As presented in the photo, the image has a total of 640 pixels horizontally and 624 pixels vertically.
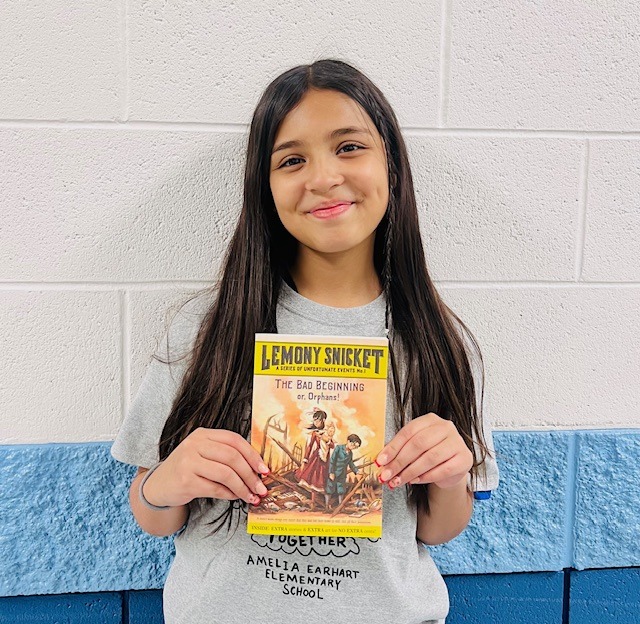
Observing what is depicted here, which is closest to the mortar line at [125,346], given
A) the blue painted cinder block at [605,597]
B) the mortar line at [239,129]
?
the mortar line at [239,129]

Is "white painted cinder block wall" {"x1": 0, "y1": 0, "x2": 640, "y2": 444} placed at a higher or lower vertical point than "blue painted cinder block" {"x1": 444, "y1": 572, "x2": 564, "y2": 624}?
higher

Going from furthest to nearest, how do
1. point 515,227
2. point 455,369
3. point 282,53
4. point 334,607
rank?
point 515,227
point 282,53
point 455,369
point 334,607

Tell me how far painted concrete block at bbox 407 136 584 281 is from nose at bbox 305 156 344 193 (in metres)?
Answer: 0.35

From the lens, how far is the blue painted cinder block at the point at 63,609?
1353mm

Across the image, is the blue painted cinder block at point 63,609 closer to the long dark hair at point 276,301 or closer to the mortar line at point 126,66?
the long dark hair at point 276,301

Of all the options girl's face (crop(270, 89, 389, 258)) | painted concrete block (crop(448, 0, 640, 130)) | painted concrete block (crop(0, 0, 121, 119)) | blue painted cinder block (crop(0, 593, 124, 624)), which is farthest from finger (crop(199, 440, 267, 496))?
painted concrete block (crop(448, 0, 640, 130))

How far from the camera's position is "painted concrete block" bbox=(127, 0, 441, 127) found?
1.26 meters

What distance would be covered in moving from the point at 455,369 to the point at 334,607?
45 centimetres

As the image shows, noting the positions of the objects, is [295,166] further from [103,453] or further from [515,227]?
[103,453]

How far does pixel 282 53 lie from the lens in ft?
4.22

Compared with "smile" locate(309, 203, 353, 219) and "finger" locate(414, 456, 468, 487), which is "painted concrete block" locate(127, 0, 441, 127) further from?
"finger" locate(414, 456, 468, 487)

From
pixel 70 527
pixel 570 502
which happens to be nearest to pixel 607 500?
pixel 570 502

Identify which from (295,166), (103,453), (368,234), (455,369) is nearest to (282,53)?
(295,166)

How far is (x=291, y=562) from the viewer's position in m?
1.07
